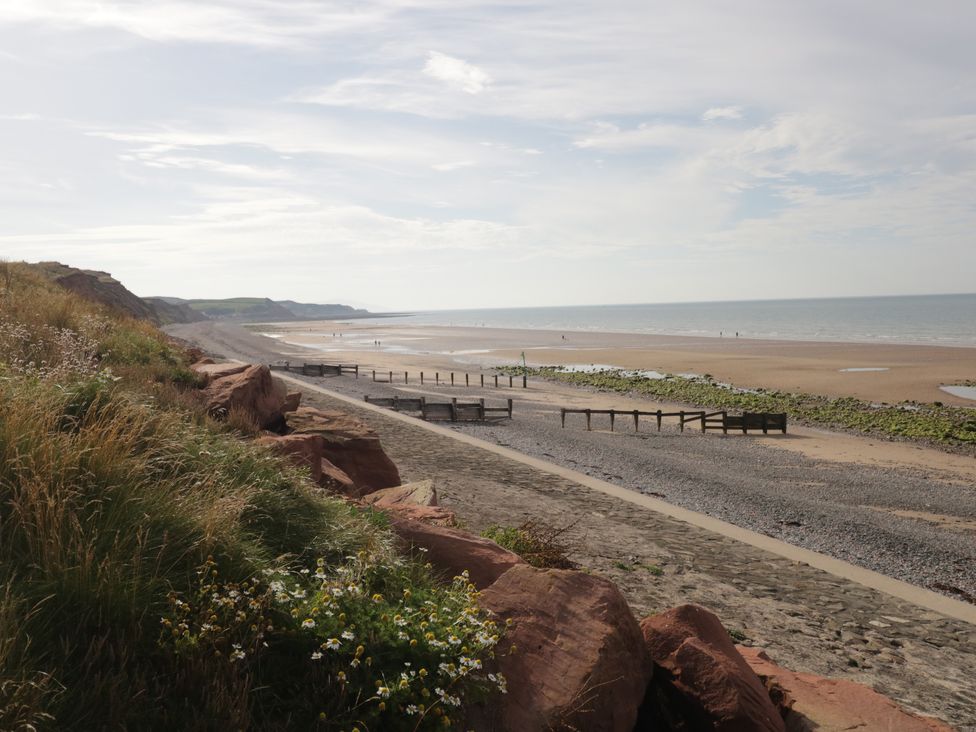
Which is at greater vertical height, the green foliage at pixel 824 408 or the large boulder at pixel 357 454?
the large boulder at pixel 357 454

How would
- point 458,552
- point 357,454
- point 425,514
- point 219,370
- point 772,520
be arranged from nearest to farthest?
point 458,552 → point 425,514 → point 357,454 → point 219,370 → point 772,520

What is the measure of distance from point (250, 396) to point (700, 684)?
30.9ft

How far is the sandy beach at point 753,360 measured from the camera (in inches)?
1734

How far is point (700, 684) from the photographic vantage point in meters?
4.17

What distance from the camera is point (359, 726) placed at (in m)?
3.36

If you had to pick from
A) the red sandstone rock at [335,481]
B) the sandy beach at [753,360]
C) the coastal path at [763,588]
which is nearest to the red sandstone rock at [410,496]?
the red sandstone rock at [335,481]

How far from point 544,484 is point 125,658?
1096cm

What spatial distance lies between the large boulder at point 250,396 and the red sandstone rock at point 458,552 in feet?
21.2

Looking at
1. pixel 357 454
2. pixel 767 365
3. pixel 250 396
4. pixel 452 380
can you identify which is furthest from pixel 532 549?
pixel 767 365

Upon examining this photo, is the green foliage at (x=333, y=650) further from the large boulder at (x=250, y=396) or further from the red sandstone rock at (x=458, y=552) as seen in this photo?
the large boulder at (x=250, y=396)

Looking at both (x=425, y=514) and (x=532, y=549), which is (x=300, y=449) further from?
(x=532, y=549)

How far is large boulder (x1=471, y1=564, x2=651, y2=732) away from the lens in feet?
12.5

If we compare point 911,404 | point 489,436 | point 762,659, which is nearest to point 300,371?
point 489,436

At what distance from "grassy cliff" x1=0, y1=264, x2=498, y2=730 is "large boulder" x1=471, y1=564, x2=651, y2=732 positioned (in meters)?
0.25
